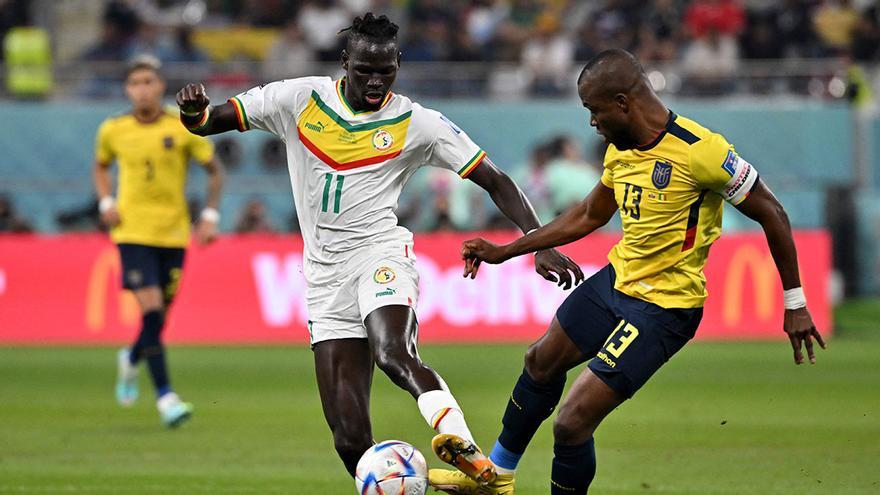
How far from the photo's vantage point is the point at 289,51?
22.3 metres

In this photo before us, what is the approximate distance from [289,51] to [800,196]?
8229mm

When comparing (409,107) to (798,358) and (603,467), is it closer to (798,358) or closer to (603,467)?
(798,358)

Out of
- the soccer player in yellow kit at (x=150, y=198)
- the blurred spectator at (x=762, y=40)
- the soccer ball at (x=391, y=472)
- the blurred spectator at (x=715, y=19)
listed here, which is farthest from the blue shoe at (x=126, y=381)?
the blurred spectator at (x=762, y=40)

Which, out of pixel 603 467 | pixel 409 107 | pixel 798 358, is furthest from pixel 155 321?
pixel 798 358

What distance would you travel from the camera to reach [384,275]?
274 inches

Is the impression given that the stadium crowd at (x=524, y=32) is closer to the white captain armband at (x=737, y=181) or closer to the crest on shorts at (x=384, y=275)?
the crest on shorts at (x=384, y=275)

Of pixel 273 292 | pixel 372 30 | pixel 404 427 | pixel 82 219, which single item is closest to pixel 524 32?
pixel 273 292

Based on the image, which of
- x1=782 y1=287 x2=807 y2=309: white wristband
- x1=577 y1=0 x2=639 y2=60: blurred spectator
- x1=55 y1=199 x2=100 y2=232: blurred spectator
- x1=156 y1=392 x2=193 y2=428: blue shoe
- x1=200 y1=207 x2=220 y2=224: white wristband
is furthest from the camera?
x1=577 y1=0 x2=639 y2=60: blurred spectator

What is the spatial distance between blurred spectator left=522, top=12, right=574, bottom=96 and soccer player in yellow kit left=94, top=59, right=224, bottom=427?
34.8 feet

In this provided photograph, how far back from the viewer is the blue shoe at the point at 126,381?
473 inches

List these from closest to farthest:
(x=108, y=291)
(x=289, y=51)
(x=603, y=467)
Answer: (x=603, y=467), (x=108, y=291), (x=289, y=51)

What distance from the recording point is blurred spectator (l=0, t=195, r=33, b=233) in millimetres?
18606

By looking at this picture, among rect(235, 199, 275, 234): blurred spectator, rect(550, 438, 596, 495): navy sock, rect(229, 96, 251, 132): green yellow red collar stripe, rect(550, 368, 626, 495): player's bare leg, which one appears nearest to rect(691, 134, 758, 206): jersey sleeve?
rect(550, 368, 626, 495): player's bare leg

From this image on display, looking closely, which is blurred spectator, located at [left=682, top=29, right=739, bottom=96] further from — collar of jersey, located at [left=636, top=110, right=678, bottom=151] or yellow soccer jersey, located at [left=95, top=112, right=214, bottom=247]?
collar of jersey, located at [left=636, top=110, right=678, bottom=151]
